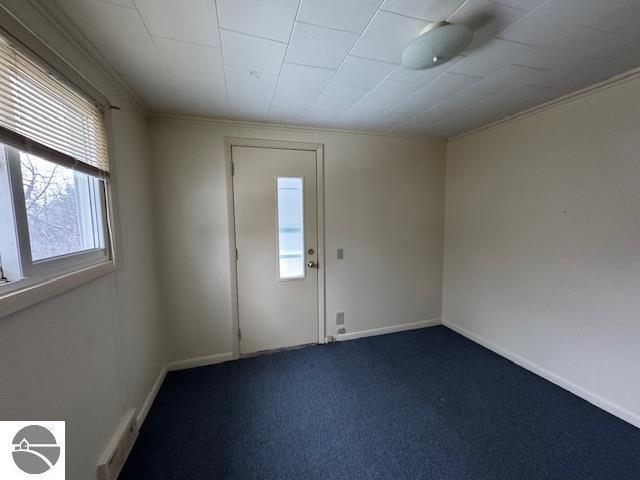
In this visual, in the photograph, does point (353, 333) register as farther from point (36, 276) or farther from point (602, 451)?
A: point (36, 276)

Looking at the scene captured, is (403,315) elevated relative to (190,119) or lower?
lower

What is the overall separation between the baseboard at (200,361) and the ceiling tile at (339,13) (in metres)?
2.66

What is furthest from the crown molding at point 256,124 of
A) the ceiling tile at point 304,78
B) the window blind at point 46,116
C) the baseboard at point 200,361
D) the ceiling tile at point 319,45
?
the baseboard at point 200,361

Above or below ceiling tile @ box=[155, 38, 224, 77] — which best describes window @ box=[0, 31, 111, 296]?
below

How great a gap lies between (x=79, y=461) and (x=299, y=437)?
1.10 meters

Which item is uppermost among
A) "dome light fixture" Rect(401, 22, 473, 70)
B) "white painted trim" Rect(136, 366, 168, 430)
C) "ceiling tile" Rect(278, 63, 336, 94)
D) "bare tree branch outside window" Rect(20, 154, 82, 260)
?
"ceiling tile" Rect(278, 63, 336, 94)

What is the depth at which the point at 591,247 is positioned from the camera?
6.03 feet

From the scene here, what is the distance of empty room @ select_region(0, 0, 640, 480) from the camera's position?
3.47 feet

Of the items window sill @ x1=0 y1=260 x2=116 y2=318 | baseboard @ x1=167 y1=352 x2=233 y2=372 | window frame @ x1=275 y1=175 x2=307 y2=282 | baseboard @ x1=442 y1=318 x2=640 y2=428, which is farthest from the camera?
window frame @ x1=275 y1=175 x2=307 y2=282

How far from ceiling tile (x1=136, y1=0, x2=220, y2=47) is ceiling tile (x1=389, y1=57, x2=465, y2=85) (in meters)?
1.05

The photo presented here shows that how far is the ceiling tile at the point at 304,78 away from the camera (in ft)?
5.00

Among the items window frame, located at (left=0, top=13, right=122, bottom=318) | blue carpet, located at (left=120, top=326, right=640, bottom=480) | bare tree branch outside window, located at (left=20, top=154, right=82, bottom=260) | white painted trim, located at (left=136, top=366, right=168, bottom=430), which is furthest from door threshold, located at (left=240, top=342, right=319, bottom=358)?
bare tree branch outside window, located at (left=20, top=154, right=82, bottom=260)

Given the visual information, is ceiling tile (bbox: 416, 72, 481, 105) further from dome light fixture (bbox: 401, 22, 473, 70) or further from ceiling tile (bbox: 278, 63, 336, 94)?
ceiling tile (bbox: 278, 63, 336, 94)

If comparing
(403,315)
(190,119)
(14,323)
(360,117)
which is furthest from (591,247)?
(190,119)
